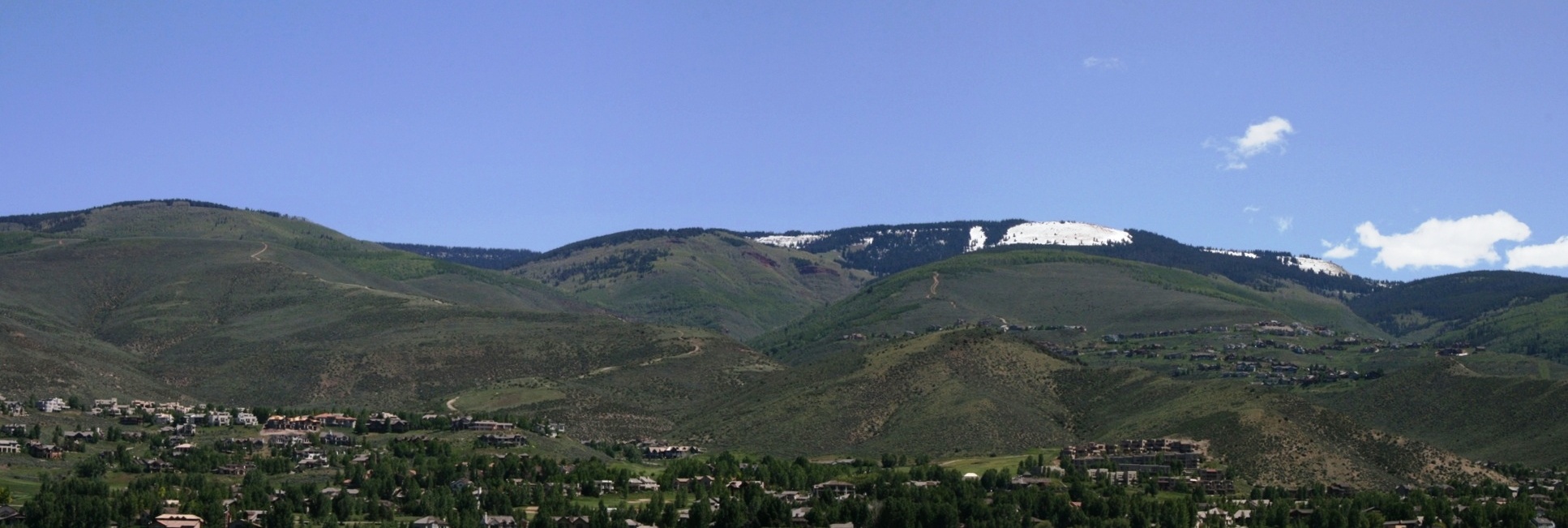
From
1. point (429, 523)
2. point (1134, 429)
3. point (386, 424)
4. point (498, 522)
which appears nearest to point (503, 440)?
point (386, 424)

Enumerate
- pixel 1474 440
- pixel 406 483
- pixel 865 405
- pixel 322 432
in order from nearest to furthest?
1. pixel 406 483
2. pixel 322 432
3. pixel 1474 440
4. pixel 865 405

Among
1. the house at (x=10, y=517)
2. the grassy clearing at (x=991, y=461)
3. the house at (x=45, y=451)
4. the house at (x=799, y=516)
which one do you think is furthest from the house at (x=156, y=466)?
the grassy clearing at (x=991, y=461)

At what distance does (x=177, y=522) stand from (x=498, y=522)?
18719 millimetres

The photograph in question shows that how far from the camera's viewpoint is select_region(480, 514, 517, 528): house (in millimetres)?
125312

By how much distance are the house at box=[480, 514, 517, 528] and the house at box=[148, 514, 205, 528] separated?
16536mm

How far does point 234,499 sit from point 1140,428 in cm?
7886

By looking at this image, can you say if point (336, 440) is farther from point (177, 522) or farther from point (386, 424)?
point (177, 522)

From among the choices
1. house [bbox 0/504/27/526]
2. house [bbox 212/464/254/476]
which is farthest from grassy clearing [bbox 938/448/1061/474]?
house [bbox 0/504/27/526]

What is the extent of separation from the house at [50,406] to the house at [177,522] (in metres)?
61.3

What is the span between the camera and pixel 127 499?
125 metres

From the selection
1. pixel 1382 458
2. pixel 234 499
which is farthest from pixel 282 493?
pixel 1382 458

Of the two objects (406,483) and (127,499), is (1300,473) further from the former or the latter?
(127,499)

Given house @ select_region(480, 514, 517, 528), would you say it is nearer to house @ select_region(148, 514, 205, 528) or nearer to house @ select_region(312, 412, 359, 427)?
house @ select_region(148, 514, 205, 528)

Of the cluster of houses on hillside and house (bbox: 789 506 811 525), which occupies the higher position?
the cluster of houses on hillside
